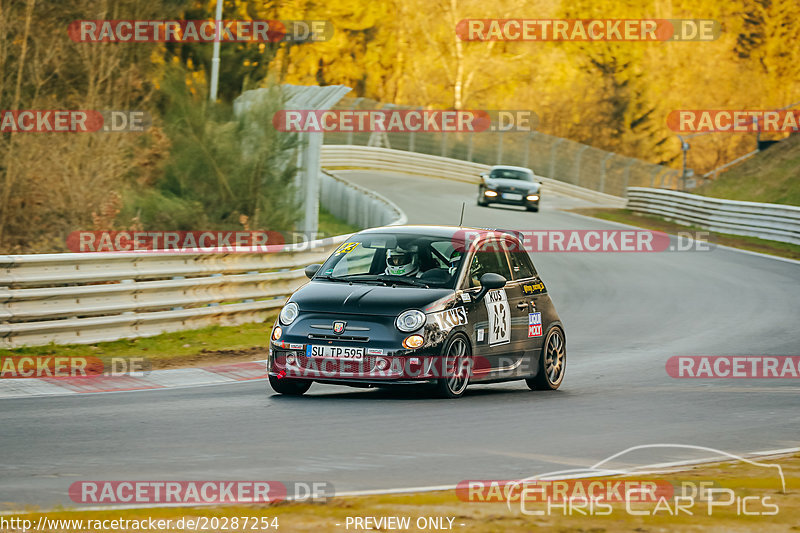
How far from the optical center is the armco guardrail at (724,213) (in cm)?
3334

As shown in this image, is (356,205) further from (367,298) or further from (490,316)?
(367,298)

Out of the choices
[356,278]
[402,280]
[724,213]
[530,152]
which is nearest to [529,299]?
[402,280]

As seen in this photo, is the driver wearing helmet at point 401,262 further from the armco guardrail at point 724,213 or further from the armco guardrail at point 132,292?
the armco guardrail at point 724,213

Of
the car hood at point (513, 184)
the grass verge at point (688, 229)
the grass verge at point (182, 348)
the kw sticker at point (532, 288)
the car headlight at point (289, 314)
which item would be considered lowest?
the grass verge at point (182, 348)

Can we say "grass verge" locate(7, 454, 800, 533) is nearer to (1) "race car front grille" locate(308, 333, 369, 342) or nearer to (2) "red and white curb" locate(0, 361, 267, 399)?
(1) "race car front grille" locate(308, 333, 369, 342)

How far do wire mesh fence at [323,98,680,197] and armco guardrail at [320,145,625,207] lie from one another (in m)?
1.28

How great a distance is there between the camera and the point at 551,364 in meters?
12.8

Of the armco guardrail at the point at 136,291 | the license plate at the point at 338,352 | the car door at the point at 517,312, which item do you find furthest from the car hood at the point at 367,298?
the armco guardrail at the point at 136,291

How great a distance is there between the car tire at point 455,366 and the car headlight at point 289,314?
1357 mm

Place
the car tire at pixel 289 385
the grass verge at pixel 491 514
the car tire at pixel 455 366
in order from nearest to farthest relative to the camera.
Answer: the grass verge at pixel 491 514
the car tire at pixel 455 366
the car tire at pixel 289 385

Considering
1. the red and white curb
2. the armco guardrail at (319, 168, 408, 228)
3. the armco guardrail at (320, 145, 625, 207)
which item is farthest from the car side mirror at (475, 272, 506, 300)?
the armco guardrail at (320, 145, 625, 207)

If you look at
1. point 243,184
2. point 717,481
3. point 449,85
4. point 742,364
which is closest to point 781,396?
point 742,364

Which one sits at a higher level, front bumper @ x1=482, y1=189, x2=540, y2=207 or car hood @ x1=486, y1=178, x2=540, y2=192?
car hood @ x1=486, y1=178, x2=540, y2=192

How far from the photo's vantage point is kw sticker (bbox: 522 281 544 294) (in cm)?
1259
